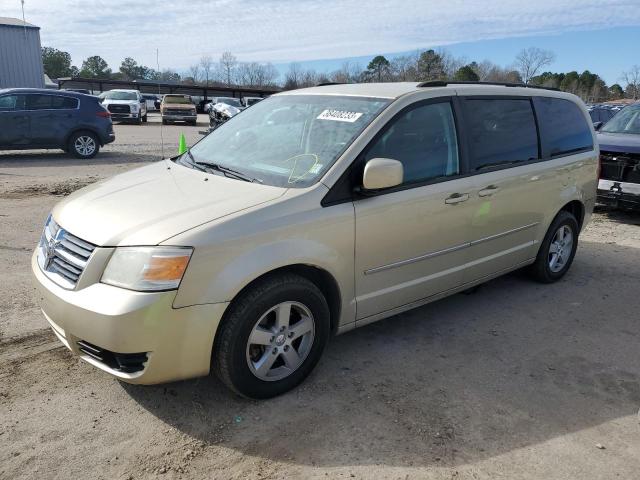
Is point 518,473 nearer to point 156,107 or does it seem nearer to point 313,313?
point 313,313

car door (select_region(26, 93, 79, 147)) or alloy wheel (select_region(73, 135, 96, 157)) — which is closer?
car door (select_region(26, 93, 79, 147))

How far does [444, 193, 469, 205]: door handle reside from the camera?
3.98 meters

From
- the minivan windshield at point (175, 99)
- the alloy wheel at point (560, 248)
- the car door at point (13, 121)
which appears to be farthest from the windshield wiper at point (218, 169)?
the minivan windshield at point (175, 99)

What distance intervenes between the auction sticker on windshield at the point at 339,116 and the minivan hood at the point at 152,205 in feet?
2.61

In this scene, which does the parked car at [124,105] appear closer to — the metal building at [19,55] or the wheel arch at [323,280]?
the metal building at [19,55]

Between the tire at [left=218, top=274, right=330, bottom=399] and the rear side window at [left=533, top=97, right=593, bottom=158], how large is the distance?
2964 millimetres

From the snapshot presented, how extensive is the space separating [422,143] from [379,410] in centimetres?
187

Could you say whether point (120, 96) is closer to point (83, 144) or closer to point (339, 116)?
point (83, 144)

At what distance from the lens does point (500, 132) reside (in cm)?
455

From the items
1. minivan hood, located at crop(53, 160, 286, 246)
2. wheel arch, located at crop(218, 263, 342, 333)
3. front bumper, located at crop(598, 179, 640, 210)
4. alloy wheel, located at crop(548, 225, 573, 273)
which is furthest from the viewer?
front bumper, located at crop(598, 179, 640, 210)

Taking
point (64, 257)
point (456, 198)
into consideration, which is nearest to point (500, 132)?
point (456, 198)

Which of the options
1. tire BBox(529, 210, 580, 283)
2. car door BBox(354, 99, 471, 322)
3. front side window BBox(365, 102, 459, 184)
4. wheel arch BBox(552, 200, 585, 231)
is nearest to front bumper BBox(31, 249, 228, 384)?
car door BBox(354, 99, 471, 322)

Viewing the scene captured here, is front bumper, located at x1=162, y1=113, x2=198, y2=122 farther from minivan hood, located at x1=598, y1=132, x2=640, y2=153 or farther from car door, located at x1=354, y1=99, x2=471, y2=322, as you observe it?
car door, located at x1=354, y1=99, x2=471, y2=322

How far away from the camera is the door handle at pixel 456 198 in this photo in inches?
157
